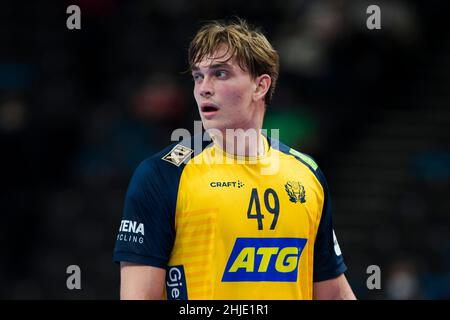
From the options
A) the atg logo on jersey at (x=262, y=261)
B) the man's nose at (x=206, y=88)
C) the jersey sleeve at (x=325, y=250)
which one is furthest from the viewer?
the jersey sleeve at (x=325, y=250)

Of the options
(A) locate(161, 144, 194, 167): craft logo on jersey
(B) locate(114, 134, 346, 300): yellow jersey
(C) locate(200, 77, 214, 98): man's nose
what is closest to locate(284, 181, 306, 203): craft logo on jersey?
(B) locate(114, 134, 346, 300): yellow jersey

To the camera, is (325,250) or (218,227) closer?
(218,227)

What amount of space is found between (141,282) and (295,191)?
44.9 inches

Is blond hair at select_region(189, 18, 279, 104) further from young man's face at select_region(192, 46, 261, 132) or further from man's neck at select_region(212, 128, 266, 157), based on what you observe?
man's neck at select_region(212, 128, 266, 157)

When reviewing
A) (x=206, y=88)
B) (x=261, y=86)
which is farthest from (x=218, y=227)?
(x=261, y=86)

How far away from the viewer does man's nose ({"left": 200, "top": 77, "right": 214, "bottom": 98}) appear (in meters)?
5.34

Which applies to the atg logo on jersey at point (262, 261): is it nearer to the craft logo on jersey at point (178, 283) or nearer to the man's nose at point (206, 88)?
the craft logo on jersey at point (178, 283)

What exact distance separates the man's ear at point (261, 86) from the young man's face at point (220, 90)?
11 cm

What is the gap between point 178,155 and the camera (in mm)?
5430

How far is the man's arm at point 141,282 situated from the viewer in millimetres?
4961

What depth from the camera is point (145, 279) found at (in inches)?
198

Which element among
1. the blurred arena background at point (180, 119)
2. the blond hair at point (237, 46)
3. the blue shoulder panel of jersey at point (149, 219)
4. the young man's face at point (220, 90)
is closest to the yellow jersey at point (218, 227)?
the blue shoulder panel of jersey at point (149, 219)

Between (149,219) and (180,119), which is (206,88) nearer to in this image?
(149,219)

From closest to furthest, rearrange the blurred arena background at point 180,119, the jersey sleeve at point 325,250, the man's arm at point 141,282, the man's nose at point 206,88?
1. the man's arm at point 141,282
2. the man's nose at point 206,88
3. the jersey sleeve at point 325,250
4. the blurred arena background at point 180,119
